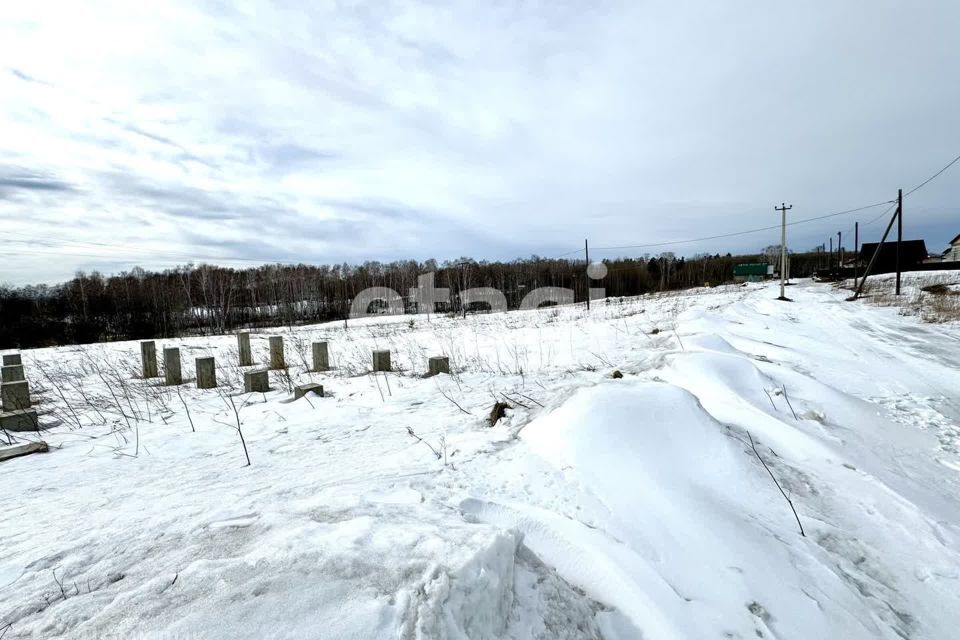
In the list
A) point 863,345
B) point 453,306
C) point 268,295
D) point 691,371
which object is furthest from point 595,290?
point 691,371

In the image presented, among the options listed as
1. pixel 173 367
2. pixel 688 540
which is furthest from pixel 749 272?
pixel 688 540

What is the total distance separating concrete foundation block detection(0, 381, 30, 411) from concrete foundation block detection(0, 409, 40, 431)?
0.76 m

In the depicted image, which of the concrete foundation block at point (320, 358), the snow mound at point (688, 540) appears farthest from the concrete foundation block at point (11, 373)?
the snow mound at point (688, 540)

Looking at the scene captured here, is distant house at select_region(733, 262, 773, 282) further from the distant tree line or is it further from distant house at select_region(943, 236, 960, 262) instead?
distant house at select_region(943, 236, 960, 262)

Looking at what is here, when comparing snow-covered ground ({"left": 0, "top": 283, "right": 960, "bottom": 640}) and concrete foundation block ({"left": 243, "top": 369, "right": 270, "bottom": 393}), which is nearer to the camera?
snow-covered ground ({"left": 0, "top": 283, "right": 960, "bottom": 640})

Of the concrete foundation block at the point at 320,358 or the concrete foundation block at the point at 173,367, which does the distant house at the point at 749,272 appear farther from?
the concrete foundation block at the point at 173,367

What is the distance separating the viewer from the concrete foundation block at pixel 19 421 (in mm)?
5133

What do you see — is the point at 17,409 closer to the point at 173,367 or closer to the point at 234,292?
the point at 173,367

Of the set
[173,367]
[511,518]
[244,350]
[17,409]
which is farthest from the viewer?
[244,350]

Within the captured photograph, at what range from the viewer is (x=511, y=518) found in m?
2.45

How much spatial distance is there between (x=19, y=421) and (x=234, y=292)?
59114mm

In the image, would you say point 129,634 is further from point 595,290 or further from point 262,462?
point 595,290

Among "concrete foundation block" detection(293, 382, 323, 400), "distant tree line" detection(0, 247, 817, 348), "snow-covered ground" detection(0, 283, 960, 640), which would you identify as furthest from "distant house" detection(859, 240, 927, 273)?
"concrete foundation block" detection(293, 382, 323, 400)

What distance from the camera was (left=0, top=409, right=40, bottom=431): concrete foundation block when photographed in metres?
5.13
